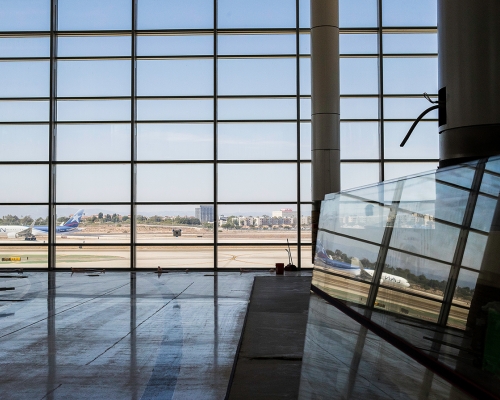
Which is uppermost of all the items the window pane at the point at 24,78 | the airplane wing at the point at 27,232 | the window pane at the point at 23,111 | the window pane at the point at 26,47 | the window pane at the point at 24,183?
the window pane at the point at 26,47

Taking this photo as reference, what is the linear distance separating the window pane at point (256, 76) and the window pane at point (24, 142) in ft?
24.8

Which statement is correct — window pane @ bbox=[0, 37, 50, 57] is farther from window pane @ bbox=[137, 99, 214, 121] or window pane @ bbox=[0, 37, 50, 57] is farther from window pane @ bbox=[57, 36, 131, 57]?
window pane @ bbox=[137, 99, 214, 121]

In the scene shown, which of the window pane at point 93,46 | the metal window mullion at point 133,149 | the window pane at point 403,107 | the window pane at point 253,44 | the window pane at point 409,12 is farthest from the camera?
the window pane at point 93,46

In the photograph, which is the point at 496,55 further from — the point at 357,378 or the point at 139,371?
the point at 139,371

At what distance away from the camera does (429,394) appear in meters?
2.28

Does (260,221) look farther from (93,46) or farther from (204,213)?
(93,46)

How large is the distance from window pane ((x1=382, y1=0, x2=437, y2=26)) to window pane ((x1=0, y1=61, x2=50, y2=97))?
14.2 meters

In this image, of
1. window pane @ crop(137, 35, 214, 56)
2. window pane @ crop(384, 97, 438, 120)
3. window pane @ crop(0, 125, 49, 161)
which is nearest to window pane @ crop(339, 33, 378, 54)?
window pane @ crop(384, 97, 438, 120)

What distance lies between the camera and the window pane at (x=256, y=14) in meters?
22.8

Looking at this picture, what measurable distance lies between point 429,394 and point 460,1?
13.1ft

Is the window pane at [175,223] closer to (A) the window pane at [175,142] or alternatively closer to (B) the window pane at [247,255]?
(B) the window pane at [247,255]

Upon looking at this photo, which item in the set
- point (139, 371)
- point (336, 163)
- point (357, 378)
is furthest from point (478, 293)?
point (336, 163)

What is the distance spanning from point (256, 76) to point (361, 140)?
504 centimetres

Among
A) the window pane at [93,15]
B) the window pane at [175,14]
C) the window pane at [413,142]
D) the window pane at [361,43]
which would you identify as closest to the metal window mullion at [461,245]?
the window pane at [413,142]
